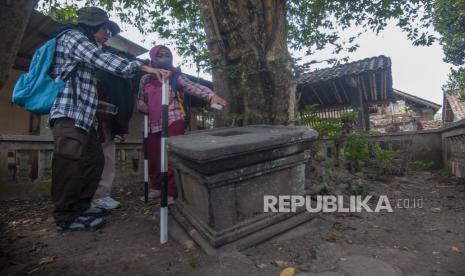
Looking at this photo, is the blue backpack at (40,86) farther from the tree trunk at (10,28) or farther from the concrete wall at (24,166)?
the concrete wall at (24,166)

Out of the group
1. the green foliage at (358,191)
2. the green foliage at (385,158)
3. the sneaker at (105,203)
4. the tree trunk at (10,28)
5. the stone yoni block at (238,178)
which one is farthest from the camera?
the green foliage at (385,158)

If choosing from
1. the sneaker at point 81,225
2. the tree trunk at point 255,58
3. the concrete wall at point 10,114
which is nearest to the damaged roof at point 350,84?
the tree trunk at point 255,58

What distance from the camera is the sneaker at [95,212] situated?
9.21ft

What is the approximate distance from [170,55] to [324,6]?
3.64 m

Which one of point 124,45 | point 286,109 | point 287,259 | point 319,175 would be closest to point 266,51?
point 286,109

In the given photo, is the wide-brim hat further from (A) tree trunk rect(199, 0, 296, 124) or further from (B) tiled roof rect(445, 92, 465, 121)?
(B) tiled roof rect(445, 92, 465, 121)

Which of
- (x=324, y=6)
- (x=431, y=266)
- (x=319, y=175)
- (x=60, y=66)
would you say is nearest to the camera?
(x=431, y=266)

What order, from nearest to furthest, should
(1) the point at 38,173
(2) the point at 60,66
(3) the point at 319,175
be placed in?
1. (2) the point at 60,66
2. (3) the point at 319,175
3. (1) the point at 38,173

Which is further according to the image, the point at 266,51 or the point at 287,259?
the point at 266,51

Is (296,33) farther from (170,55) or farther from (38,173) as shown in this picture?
(38,173)

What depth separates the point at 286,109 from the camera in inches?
139

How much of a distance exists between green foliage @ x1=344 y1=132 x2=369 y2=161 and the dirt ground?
5.77 ft

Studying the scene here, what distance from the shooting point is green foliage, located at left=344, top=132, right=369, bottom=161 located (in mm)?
4719

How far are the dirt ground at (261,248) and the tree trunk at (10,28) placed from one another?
1339mm
